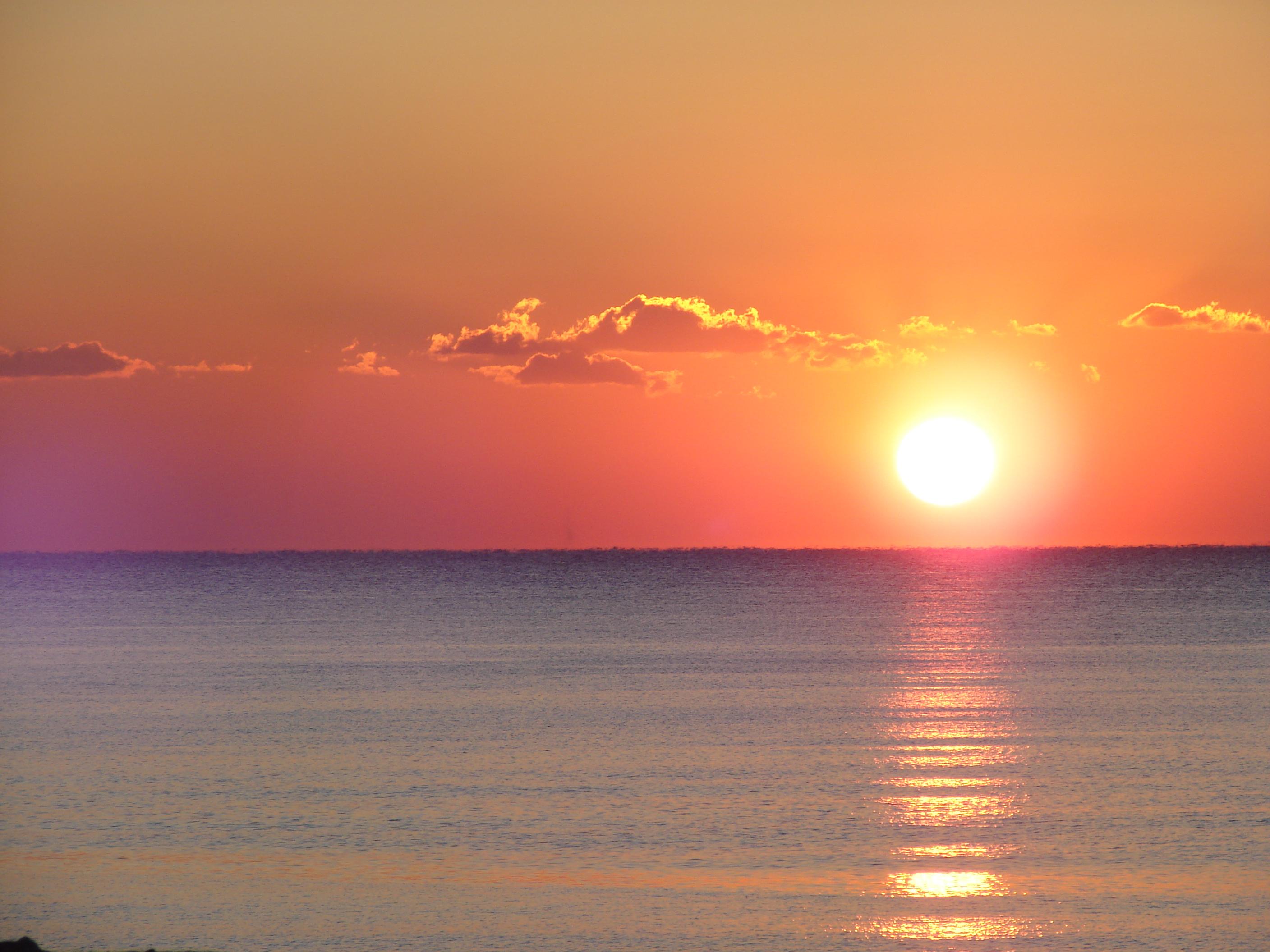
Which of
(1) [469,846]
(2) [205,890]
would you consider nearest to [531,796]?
(1) [469,846]

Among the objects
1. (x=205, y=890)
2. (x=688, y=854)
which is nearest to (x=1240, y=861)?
(x=688, y=854)

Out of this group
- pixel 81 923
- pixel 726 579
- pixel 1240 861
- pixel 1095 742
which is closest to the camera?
pixel 81 923

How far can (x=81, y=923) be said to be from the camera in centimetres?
2359

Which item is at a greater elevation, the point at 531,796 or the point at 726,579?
the point at 726,579

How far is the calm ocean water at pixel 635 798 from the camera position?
76.9 ft

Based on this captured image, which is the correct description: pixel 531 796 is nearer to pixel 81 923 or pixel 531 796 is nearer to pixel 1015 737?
pixel 81 923

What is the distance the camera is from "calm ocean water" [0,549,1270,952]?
23453 millimetres

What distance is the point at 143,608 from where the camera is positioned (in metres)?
114

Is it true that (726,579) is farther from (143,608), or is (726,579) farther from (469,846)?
(469,846)

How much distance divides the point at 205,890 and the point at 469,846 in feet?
17.8

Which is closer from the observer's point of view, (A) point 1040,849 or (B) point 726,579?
(A) point 1040,849

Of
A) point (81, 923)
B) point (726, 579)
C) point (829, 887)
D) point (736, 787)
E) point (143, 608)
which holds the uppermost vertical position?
point (726, 579)

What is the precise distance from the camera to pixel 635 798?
32.3 meters

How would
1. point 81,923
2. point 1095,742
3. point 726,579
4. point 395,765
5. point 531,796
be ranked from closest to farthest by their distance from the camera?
point 81,923, point 531,796, point 395,765, point 1095,742, point 726,579
